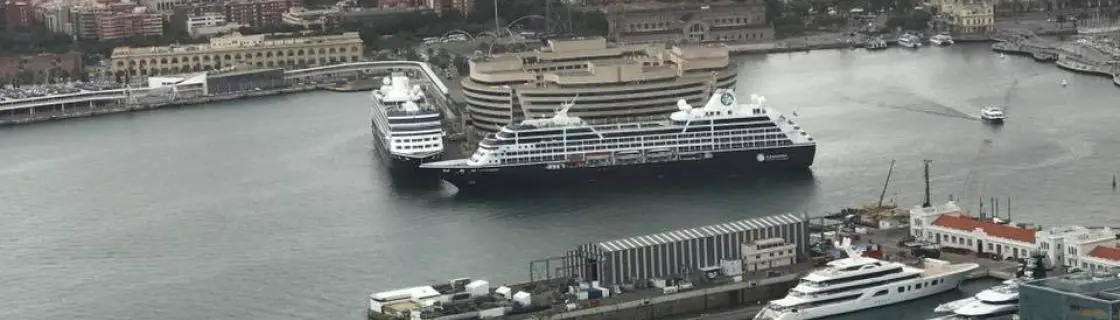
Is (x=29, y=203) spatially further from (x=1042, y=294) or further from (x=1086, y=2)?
(x=1086, y=2)

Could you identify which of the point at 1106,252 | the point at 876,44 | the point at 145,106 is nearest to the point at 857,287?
the point at 1106,252

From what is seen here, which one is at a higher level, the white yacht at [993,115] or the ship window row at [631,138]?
the ship window row at [631,138]

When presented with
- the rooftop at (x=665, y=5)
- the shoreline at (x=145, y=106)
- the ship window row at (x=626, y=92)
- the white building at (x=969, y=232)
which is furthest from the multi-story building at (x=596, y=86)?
the rooftop at (x=665, y=5)

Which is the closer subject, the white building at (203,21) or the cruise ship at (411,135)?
the cruise ship at (411,135)

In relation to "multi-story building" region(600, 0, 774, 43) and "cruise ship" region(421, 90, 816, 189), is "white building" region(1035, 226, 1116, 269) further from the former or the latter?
"multi-story building" region(600, 0, 774, 43)

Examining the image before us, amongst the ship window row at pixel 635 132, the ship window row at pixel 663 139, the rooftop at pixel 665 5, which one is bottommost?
the ship window row at pixel 663 139

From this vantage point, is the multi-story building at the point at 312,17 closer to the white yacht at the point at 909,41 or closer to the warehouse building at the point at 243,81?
the warehouse building at the point at 243,81

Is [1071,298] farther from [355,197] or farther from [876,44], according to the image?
[876,44]

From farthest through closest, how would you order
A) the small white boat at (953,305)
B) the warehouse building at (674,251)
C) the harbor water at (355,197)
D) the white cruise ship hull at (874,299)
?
1. the harbor water at (355,197)
2. the warehouse building at (674,251)
3. the white cruise ship hull at (874,299)
4. the small white boat at (953,305)

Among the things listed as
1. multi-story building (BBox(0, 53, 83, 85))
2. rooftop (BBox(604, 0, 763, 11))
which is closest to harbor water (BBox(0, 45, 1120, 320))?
multi-story building (BBox(0, 53, 83, 85))
